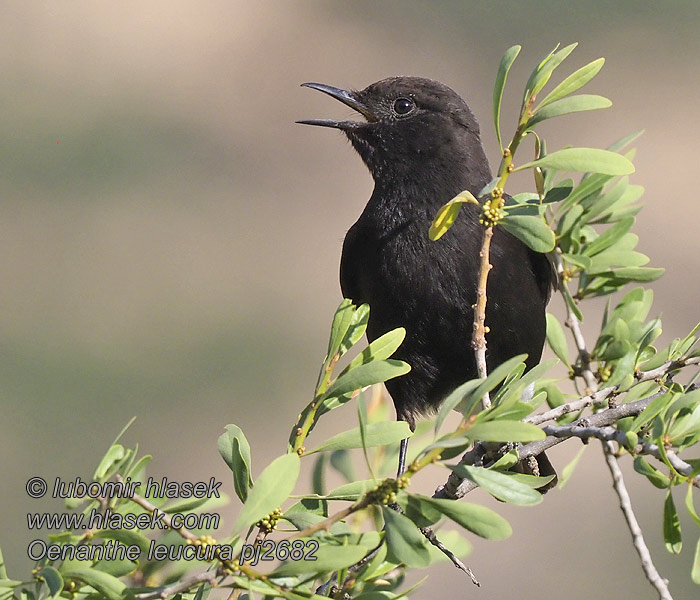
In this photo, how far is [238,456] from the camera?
1.99 meters

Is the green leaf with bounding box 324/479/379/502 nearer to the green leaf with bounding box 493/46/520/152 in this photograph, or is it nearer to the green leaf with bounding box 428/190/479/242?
the green leaf with bounding box 428/190/479/242

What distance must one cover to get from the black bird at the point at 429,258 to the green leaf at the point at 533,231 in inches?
58.1

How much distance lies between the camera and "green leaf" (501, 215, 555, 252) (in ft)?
7.14

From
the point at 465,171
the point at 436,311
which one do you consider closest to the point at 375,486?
the point at 436,311

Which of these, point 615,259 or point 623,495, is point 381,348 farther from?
point 615,259

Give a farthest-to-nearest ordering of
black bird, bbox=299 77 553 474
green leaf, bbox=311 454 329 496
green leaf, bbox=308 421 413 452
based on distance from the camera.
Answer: black bird, bbox=299 77 553 474
green leaf, bbox=311 454 329 496
green leaf, bbox=308 421 413 452

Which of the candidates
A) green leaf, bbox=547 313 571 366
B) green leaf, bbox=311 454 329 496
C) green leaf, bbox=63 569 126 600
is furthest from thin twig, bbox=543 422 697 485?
green leaf, bbox=63 569 126 600

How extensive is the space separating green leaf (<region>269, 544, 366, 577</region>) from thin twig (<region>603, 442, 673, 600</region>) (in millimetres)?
931

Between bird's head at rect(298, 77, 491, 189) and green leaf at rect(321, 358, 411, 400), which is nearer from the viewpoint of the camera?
green leaf at rect(321, 358, 411, 400)

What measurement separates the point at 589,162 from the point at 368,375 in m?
0.62

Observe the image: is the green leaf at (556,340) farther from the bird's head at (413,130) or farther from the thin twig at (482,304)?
the bird's head at (413,130)

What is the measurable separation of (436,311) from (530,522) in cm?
480

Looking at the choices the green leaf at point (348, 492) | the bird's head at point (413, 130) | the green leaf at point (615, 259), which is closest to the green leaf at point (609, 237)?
the green leaf at point (615, 259)

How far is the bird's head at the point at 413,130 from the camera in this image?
4.15 metres
